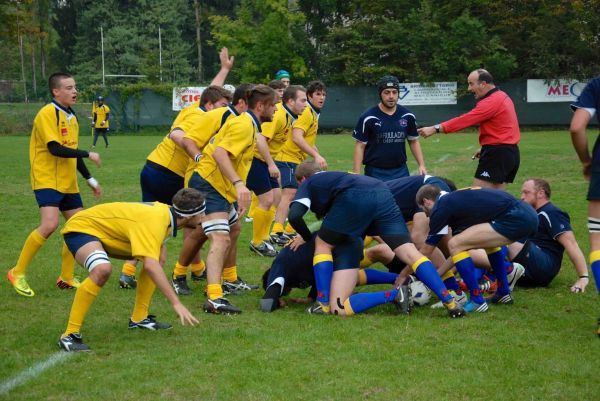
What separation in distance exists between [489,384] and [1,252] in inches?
266

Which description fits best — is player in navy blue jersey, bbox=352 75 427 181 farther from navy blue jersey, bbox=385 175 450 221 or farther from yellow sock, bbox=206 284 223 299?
yellow sock, bbox=206 284 223 299

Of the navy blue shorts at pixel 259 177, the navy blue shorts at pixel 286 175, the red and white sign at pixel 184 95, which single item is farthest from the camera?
the red and white sign at pixel 184 95

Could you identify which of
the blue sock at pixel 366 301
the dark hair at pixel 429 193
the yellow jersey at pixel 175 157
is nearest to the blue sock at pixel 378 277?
the blue sock at pixel 366 301

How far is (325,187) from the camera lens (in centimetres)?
674

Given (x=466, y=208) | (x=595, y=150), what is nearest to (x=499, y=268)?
(x=466, y=208)

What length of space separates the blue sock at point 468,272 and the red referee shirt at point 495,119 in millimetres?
2778

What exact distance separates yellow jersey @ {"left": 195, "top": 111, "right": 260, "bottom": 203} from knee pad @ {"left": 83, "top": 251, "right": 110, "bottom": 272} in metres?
1.67

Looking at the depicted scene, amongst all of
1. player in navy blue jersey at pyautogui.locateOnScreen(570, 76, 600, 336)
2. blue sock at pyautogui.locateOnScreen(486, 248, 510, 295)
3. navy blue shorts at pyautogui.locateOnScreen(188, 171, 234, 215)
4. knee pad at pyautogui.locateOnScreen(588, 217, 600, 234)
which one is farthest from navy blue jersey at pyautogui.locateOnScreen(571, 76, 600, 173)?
navy blue shorts at pyautogui.locateOnScreen(188, 171, 234, 215)

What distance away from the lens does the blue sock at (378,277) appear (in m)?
7.30

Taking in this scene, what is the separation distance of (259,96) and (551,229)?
9.91 ft

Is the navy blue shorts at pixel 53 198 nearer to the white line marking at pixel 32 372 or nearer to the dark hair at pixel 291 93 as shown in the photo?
the white line marking at pixel 32 372

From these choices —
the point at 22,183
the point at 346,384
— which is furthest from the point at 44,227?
the point at 22,183

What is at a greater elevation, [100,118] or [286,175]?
[286,175]

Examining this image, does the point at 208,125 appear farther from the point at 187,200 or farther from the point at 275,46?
the point at 275,46
